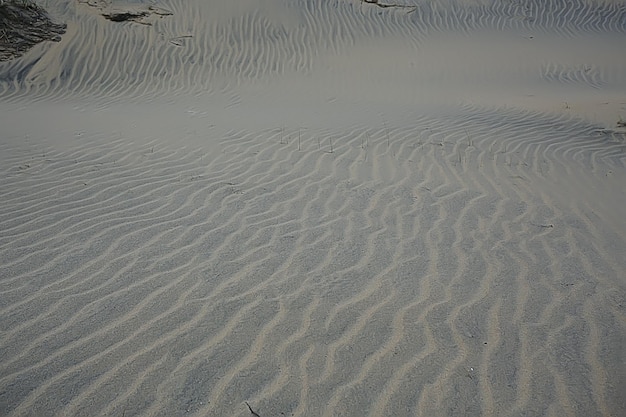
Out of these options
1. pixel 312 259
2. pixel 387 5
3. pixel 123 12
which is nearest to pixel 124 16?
pixel 123 12

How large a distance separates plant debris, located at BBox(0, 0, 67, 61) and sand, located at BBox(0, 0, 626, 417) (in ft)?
8.49

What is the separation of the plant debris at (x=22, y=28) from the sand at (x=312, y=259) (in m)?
2.59

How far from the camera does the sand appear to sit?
2178mm

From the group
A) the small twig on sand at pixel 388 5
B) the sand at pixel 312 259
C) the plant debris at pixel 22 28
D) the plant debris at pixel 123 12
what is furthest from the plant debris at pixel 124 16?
the small twig on sand at pixel 388 5

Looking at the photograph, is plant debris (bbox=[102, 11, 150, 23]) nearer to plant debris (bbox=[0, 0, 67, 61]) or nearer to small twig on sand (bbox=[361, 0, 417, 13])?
plant debris (bbox=[0, 0, 67, 61])

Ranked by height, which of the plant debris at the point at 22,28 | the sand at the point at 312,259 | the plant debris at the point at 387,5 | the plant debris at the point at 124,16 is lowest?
the sand at the point at 312,259

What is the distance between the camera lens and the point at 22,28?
10781 millimetres

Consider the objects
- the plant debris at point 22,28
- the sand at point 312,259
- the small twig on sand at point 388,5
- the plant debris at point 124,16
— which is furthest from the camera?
the small twig on sand at point 388,5

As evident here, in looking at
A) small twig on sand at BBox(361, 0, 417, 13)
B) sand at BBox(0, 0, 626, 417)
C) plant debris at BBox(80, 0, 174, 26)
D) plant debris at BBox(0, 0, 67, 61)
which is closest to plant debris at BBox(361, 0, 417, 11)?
small twig on sand at BBox(361, 0, 417, 13)

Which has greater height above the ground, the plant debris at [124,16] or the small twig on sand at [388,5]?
the small twig on sand at [388,5]

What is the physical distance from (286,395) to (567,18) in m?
17.5

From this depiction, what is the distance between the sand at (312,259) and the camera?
2.18 m

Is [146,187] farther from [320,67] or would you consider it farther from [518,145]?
[320,67]

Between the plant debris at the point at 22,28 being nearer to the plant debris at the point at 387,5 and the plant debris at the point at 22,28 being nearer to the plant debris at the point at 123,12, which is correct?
the plant debris at the point at 123,12
